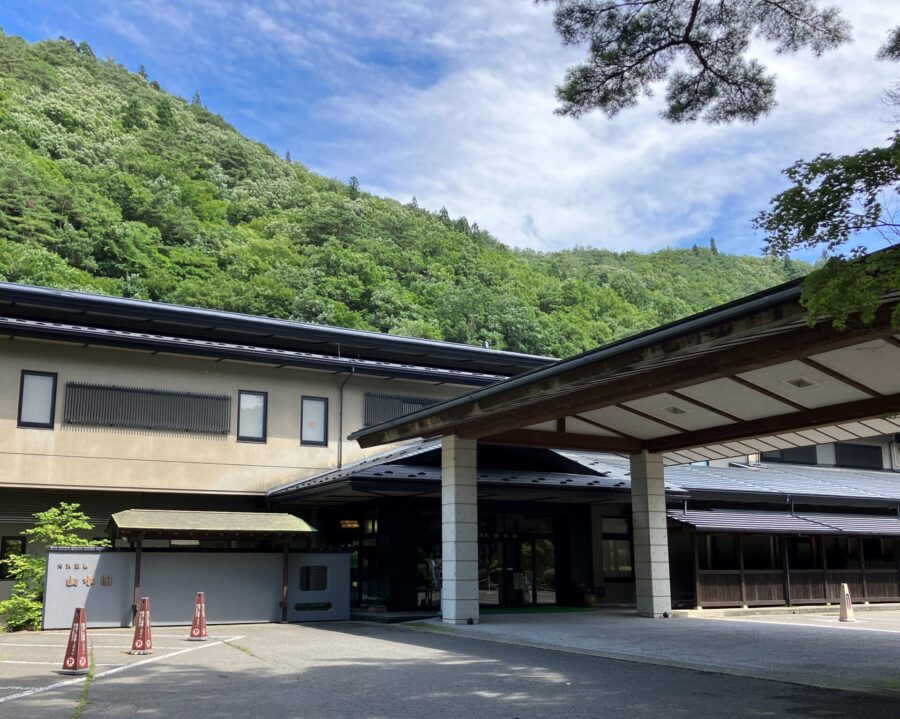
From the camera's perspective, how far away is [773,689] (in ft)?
32.1

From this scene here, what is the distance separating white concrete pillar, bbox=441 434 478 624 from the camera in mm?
17922

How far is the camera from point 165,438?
904 inches

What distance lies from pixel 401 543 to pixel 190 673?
1082cm

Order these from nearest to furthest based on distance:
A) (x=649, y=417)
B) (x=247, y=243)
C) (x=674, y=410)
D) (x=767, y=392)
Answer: (x=767, y=392) < (x=674, y=410) < (x=649, y=417) < (x=247, y=243)

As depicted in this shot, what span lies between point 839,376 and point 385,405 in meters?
14.8

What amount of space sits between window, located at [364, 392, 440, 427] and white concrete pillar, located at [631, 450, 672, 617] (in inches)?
290

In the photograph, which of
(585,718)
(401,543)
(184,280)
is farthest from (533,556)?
(184,280)

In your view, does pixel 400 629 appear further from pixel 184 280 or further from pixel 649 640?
pixel 184 280

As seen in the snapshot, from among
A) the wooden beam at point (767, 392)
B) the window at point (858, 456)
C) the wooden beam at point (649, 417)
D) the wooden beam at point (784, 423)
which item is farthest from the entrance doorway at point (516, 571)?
the window at point (858, 456)

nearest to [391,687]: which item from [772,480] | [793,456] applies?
[772,480]

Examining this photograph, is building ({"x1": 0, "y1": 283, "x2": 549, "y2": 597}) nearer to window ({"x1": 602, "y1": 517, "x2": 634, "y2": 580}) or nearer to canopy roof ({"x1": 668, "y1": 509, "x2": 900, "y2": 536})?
window ({"x1": 602, "y1": 517, "x2": 634, "y2": 580})

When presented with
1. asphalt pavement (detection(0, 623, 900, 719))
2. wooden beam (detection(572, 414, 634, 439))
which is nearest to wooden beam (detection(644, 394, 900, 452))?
wooden beam (detection(572, 414, 634, 439))

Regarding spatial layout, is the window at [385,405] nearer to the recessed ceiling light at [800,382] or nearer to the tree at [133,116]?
the recessed ceiling light at [800,382]

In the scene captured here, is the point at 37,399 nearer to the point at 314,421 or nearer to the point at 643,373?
the point at 314,421
